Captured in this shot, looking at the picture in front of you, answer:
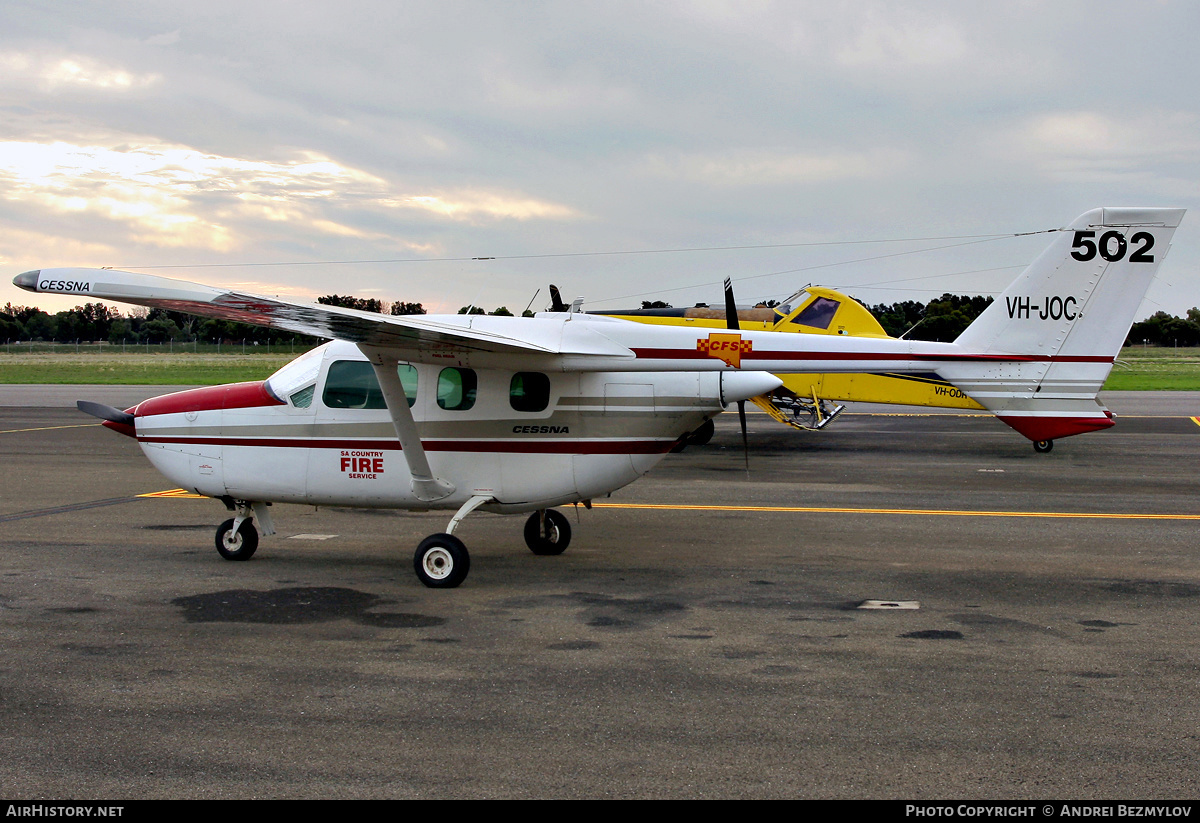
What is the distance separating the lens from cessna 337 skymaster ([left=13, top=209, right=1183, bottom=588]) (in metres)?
9.02

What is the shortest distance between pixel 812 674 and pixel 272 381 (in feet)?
20.2

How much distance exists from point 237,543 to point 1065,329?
899 centimetres

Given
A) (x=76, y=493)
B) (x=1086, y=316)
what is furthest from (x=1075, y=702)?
(x=76, y=493)

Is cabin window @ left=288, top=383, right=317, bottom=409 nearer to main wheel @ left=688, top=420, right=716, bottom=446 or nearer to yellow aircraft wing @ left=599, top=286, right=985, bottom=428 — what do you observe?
main wheel @ left=688, top=420, right=716, bottom=446

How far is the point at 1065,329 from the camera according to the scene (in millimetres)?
10492

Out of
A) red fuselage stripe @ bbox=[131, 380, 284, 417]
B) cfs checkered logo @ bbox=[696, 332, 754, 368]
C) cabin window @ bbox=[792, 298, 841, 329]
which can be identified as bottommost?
red fuselage stripe @ bbox=[131, 380, 284, 417]

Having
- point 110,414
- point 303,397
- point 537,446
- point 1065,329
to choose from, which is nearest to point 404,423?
point 537,446

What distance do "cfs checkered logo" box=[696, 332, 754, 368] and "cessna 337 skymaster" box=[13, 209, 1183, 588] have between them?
0.02 meters

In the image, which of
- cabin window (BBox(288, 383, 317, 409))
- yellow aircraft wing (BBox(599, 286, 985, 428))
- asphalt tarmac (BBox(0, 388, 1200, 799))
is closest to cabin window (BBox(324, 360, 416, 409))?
cabin window (BBox(288, 383, 317, 409))

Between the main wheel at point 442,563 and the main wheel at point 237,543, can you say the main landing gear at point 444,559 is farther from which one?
the main wheel at point 237,543

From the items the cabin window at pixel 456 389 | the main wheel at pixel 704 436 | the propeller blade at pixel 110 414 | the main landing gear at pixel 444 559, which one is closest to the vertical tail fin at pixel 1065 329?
the cabin window at pixel 456 389

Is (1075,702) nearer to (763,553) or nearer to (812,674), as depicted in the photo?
(812,674)

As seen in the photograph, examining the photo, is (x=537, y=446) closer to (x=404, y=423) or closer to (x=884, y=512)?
(x=404, y=423)

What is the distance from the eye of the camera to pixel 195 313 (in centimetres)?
773
